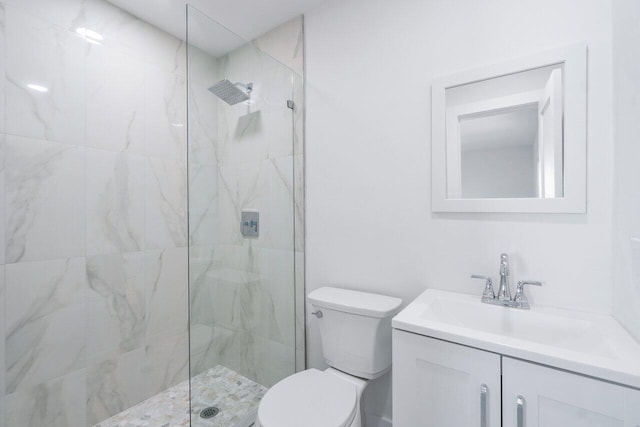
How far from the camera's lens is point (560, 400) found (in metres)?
0.71

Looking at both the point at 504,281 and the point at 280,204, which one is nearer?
the point at 504,281

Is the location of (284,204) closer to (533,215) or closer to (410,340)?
(410,340)

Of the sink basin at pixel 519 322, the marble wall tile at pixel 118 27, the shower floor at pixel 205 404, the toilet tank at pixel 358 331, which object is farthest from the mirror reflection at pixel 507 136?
the marble wall tile at pixel 118 27

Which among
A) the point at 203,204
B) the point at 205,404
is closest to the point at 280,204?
the point at 203,204

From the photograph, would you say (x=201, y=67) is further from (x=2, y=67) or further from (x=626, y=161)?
(x=626, y=161)

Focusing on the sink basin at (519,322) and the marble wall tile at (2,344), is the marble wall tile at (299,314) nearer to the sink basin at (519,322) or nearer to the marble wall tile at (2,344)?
the sink basin at (519,322)

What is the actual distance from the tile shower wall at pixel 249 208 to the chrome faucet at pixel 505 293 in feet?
3.23

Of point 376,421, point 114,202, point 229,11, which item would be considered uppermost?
point 229,11

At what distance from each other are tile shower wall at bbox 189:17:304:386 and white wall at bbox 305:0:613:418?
120 millimetres

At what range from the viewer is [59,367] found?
143 centimetres

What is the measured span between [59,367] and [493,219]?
7.08 feet

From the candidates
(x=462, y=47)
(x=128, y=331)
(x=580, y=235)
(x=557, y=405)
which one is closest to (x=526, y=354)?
(x=557, y=405)

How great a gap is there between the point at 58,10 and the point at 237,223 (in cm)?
139

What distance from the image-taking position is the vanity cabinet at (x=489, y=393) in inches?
26.4
